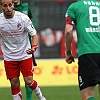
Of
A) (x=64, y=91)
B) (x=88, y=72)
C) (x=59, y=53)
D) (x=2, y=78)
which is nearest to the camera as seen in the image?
(x=88, y=72)

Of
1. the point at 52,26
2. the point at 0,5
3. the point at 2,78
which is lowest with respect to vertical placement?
the point at 2,78

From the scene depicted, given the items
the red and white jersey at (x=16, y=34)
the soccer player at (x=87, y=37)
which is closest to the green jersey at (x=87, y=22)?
the soccer player at (x=87, y=37)

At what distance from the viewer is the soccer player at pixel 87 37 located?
6949mm

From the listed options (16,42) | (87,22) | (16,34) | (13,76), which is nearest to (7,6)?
(16,34)

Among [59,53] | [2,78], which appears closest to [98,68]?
[2,78]

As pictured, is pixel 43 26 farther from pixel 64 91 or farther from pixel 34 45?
pixel 34 45

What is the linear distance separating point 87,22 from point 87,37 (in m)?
0.19

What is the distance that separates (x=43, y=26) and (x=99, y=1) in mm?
11920

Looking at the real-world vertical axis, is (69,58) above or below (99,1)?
below

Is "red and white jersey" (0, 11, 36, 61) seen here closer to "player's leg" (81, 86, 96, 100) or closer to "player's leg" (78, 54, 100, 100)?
"player's leg" (78, 54, 100, 100)

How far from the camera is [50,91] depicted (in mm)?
13664

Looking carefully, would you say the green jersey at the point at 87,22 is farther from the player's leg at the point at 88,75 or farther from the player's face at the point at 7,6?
the player's face at the point at 7,6

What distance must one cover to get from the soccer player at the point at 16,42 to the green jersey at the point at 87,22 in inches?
74.7

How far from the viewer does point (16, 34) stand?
9070 mm
